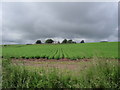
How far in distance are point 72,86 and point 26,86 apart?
3.58 feet

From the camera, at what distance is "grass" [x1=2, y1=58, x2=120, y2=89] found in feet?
7.60

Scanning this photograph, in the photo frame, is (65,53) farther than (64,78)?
Yes

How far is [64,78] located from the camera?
8.46ft

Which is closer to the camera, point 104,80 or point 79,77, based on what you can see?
point 104,80

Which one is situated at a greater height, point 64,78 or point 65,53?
point 64,78

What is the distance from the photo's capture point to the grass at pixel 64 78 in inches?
91.2

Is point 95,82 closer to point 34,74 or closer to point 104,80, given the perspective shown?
point 104,80

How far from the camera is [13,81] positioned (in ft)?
8.36

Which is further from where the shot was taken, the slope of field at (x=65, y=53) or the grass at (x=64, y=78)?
the slope of field at (x=65, y=53)

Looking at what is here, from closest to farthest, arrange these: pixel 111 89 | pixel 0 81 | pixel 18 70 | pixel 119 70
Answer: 1. pixel 111 89
2. pixel 0 81
3. pixel 119 70
4. pixel 18 70

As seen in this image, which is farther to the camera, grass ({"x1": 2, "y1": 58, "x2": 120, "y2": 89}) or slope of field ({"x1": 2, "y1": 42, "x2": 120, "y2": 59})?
slope of field ({"x1": 2, "y1": 42, "x2": 120, "y2": 59})

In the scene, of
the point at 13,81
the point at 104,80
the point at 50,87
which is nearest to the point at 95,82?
the point at 104,80

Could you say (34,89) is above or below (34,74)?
below

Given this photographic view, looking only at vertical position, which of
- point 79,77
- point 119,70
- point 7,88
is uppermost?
point 119,70
